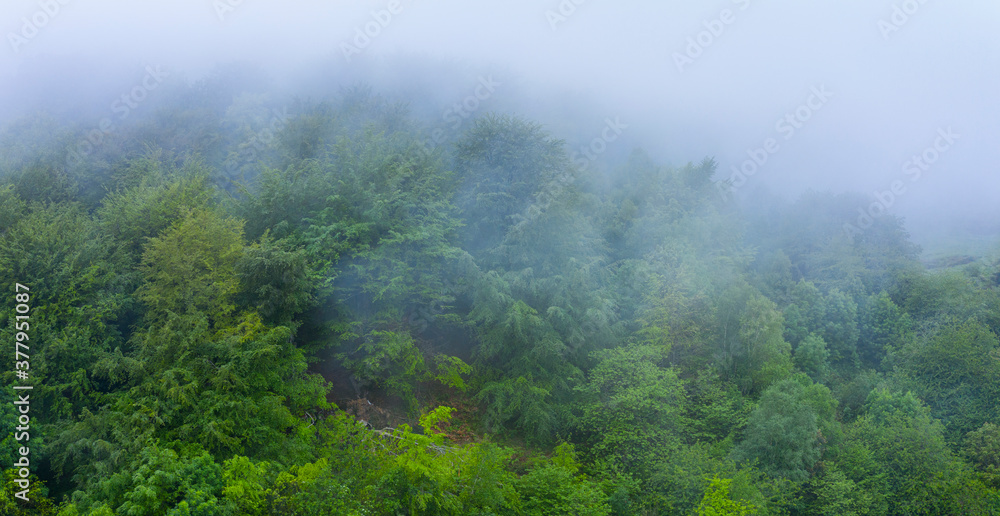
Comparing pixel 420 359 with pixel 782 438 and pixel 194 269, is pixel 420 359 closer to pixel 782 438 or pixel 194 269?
pixel 194 269

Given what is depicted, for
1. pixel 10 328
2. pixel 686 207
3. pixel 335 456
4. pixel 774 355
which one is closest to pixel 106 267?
pixel 10 328

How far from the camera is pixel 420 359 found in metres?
23.6

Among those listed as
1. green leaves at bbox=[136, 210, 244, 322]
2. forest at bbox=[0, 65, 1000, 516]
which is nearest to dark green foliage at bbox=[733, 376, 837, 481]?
forest at bbox=[0, 65, 1000, 516]

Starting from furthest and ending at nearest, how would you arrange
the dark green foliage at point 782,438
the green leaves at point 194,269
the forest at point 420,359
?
the dark green foliage at point 782,438 → the green leaves at point 194,269 → the forest at point 420,359

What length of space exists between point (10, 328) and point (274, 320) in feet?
26.0

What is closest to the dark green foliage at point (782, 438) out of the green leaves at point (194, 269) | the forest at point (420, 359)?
the forest at point (420, 359)

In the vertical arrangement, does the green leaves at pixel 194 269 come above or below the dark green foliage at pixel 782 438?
below

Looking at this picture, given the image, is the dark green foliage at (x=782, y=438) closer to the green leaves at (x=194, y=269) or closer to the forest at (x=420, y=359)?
the forest at (x=420, y=359)

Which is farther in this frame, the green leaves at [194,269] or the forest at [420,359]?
the green leaves at [194,269]

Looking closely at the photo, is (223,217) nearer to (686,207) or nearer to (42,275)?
(42,275)

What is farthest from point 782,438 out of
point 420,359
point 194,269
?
point 194,269

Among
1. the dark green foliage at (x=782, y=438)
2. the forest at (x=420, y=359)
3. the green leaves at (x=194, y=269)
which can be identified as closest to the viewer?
the forest at (x=420, y=359)

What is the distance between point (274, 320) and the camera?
792 inches

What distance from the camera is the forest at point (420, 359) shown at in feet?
51.6
